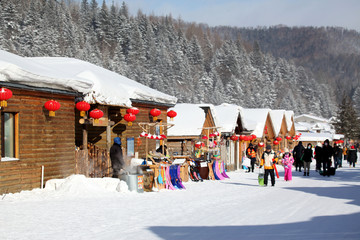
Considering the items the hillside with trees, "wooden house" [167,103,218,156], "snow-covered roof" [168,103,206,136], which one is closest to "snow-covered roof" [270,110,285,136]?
"wooden house" [167,103,218,156]

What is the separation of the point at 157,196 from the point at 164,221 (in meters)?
4.33

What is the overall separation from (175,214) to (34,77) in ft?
18.6

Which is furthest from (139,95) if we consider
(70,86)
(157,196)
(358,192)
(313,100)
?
(313,100)

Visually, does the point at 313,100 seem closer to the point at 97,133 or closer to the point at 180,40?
the point at 180,40

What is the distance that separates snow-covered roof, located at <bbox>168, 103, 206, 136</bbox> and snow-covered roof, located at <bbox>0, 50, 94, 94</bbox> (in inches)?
480

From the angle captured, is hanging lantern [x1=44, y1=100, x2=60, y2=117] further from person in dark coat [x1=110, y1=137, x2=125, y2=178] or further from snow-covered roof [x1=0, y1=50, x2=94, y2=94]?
person in dark coat [x1=110, y1=137, x2=125, y2=178]

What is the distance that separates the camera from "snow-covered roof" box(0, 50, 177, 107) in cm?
1244

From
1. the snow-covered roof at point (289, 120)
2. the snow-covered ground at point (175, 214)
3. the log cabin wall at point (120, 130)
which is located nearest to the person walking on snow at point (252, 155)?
the log cabin wall at point (120, 130)

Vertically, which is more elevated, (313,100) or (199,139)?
(313,100)

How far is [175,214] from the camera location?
1012 cm

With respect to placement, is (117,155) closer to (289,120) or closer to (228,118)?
(228,118)

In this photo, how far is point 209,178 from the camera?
20.0 metres

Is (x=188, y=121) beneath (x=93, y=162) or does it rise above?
above

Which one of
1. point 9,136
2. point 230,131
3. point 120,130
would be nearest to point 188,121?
point 230,131
